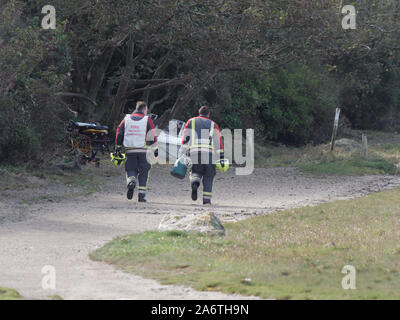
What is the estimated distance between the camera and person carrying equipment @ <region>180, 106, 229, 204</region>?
14820 millimetres

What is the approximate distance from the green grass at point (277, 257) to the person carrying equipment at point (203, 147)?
9.12 ft

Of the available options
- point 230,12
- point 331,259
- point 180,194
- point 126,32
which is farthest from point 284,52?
point 331,259

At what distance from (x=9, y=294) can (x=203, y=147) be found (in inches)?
326

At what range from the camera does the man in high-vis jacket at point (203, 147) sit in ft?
48.6

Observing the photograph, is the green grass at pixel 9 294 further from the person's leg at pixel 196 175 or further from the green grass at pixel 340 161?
the green grass at pixel 340 161

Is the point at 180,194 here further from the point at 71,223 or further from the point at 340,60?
the point at 340,60

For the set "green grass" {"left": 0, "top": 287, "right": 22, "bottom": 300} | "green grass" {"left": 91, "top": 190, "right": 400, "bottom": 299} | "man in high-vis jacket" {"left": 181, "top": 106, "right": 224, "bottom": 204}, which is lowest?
"green grass" {"left": 91, "top": 190, "right": 400, "bottom": 299}

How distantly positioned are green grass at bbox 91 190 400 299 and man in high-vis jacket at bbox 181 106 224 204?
2.78m

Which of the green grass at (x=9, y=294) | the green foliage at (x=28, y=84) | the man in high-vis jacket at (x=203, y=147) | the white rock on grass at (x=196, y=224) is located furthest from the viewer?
the green foliage at (x=28, y=84)

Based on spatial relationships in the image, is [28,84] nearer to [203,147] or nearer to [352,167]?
[203,147]

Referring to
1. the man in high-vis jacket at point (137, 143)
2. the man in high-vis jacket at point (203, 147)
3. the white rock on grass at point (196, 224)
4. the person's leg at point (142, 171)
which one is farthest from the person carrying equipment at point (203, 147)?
the white rock on grass at point (196, 224)

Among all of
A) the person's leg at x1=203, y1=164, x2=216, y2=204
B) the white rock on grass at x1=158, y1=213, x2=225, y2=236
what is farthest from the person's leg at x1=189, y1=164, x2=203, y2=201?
the white rock on grass at x1=158, y1=213, x2=225, y2=236

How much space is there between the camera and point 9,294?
22.6 feet

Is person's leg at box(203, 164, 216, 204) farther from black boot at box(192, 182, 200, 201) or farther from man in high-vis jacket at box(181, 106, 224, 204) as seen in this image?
black boot at box(192, 182, 200, 201)
